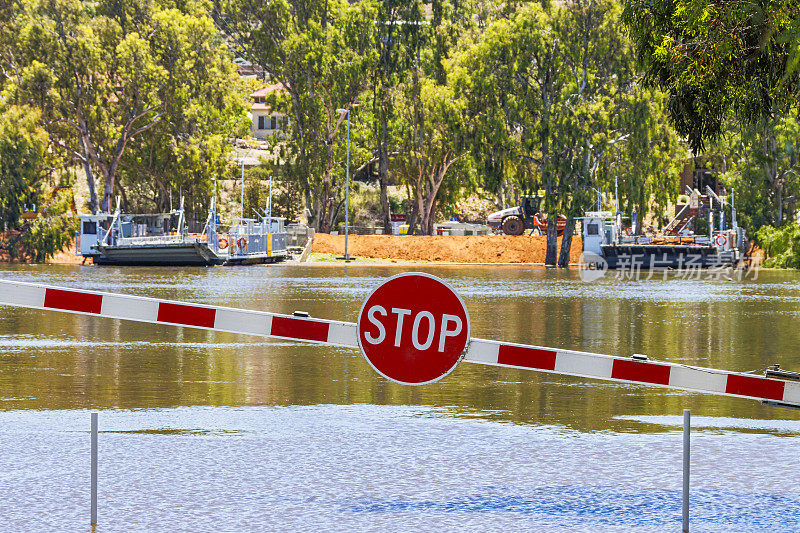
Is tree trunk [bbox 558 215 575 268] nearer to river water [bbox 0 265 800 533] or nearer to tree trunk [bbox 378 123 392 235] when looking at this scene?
tree trunk [bbox 378 123 392 235]

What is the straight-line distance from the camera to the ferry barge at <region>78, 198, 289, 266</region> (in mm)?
71625

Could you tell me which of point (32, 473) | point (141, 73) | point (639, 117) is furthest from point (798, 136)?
point (32, 473)

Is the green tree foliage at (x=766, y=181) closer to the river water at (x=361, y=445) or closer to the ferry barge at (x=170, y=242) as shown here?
the ferry barge at (x=170, y=242)

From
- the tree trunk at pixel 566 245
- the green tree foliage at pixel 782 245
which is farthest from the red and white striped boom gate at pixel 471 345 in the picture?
the tree trunk at pixel 566 245

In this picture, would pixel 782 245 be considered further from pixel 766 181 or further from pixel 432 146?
pixel 432 146

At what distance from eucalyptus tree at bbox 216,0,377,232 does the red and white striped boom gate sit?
7234cm

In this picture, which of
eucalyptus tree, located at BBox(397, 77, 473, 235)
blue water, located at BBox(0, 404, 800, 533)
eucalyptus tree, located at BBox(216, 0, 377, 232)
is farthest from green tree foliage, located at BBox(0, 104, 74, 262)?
blue water, located at BBox(0, 404, 800, 533)

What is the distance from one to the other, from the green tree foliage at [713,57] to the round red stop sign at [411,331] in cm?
367

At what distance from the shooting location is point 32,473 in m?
8.71

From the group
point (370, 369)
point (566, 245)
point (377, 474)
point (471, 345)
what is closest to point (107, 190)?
point (566, 245)

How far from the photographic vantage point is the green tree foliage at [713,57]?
10.6 m

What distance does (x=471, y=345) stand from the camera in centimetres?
A: 800

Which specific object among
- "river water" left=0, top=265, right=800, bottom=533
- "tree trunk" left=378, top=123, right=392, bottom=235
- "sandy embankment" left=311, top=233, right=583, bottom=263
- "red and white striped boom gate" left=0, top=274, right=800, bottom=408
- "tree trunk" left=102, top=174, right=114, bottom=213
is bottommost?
"sandy embankment" left=311, top=233, right=583, bottom=263

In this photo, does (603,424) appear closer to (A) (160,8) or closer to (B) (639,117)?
(B) (639,117)
